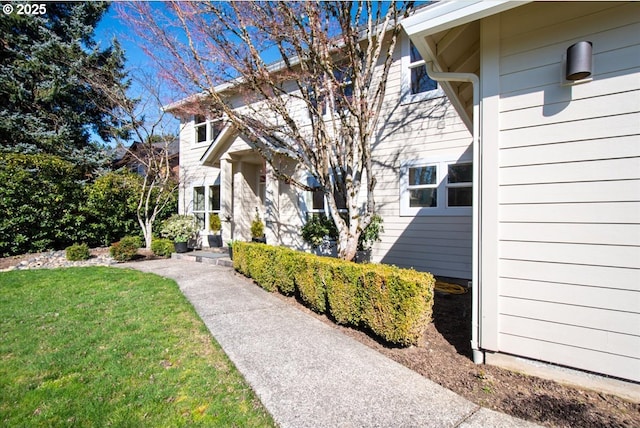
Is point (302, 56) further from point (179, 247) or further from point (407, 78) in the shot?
point (179, 247)

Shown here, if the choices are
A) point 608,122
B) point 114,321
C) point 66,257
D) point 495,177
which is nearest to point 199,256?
point 66,257

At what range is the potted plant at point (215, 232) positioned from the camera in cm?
1028

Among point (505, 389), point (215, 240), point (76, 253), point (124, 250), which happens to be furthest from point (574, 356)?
point (76, 253)

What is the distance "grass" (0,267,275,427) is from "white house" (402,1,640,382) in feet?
8.70

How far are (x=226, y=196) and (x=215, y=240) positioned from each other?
1.75m

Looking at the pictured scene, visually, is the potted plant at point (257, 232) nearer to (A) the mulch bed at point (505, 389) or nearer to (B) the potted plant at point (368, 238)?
(B) the potted plant at point (368, 238)

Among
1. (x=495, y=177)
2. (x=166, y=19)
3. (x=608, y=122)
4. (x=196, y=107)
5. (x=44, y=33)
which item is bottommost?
(x=495, y=177)

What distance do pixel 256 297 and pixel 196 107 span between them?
514 cm

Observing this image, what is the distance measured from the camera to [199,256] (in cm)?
884

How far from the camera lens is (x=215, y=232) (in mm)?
10492

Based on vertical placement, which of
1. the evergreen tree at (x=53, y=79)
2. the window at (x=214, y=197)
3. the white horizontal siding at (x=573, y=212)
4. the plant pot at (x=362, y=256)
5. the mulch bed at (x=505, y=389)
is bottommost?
the mulch bed at (x=505, y=389)

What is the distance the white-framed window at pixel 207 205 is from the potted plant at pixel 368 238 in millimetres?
6452

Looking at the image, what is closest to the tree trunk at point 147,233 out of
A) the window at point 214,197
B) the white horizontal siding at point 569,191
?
the window at point 214,197

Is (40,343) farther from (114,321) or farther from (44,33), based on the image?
(44,33)
